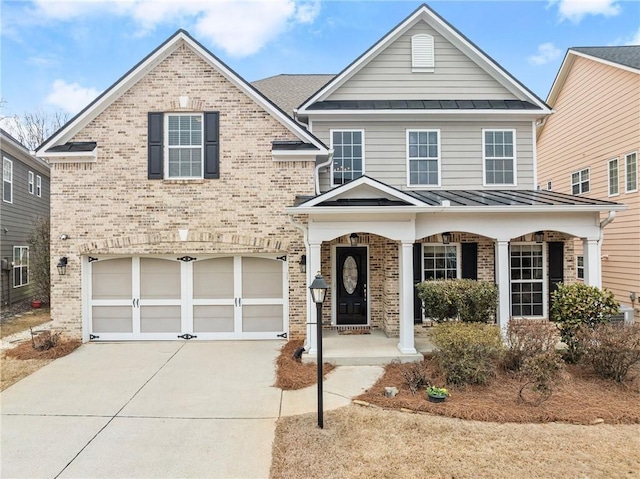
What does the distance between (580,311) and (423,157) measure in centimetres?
542

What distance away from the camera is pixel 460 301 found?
7.80 metres

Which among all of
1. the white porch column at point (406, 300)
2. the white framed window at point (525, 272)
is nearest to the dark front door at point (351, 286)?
the white porch column at point (406, 300)

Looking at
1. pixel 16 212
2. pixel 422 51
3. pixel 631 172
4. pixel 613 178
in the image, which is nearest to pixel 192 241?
pixel 422 51

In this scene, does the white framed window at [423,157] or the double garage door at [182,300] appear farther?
the white framed window at [423,157]

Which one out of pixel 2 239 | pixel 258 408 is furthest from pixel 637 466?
pixel 2 239

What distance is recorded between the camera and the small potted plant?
5.71 meters

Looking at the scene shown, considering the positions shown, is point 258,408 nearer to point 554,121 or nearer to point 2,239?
point 2,239

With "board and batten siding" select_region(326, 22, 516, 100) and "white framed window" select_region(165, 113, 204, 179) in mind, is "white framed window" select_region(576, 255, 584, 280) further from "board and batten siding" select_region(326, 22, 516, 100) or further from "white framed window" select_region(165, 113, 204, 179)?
"white framed window" select_region(165, 113, 204, 179)

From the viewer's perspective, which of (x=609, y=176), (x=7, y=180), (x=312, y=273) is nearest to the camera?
(x=312, y=273)

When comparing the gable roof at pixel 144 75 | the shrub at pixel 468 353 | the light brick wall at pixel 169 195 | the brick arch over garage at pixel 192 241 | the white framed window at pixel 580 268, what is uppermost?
the gable roof at pixel 144 75

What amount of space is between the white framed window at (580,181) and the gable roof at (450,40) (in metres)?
5.09

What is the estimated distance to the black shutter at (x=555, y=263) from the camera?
10.0 m

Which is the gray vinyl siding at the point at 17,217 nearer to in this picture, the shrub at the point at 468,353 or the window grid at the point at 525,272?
the shrub at the point at 468,353

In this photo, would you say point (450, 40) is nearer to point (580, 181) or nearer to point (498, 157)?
point (498, 157)
